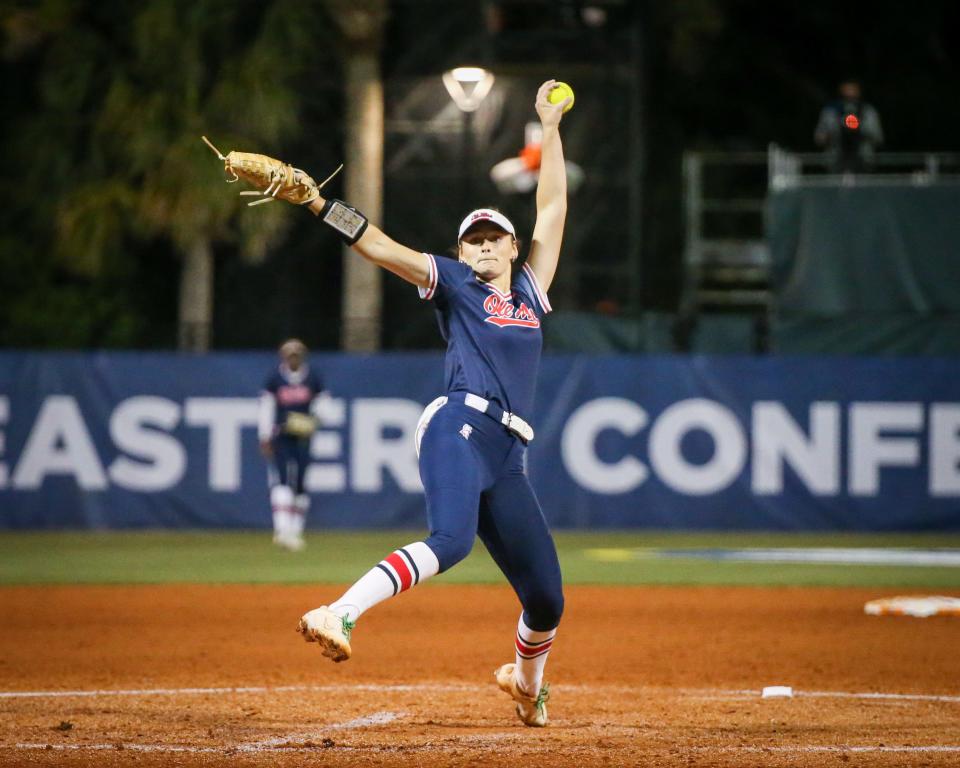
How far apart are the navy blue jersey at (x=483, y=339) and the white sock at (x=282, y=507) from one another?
10317 millimetres

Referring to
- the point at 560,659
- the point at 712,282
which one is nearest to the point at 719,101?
the point at 712,282

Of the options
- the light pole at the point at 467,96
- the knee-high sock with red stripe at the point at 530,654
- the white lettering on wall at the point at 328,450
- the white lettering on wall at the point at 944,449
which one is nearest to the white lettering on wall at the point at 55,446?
the white lettering on wall at the point at 328,450

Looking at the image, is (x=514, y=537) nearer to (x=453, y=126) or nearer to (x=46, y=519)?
(x=46, y=519)

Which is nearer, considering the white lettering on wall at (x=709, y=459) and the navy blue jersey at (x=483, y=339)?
the navy blue jersey at (x=483, y=339)

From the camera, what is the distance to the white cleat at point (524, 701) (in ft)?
22.5

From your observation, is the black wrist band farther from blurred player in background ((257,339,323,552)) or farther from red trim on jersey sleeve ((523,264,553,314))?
blurred player in background ((257,339,323,552))

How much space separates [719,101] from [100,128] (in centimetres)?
1770

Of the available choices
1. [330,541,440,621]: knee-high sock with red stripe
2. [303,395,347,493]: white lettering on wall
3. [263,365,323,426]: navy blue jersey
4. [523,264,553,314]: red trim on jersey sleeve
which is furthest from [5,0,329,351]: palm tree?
[330,541,440,621]: knee-high sock with red stripe

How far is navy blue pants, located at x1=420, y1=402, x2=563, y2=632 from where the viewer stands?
6062 mm

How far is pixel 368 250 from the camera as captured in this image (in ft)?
20.3

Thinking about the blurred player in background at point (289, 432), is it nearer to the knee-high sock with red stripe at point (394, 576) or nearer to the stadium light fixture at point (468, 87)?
the stadium light fixture at point (468, 87)

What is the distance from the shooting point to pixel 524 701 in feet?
22.6

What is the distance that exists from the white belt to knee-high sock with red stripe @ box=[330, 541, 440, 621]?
0.66 metres

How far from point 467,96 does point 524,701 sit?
55.2ft
